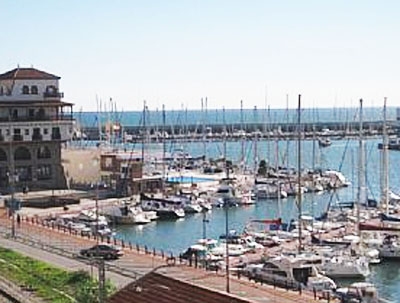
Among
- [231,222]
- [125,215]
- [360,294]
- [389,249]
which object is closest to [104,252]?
[360,294]

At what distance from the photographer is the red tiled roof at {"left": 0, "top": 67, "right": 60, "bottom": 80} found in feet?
214

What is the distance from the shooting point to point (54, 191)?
63031mm

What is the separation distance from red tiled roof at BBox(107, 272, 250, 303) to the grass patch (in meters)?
0.68

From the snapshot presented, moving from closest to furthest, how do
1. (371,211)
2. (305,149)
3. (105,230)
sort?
(105,230) → (371,211) → (305,149)

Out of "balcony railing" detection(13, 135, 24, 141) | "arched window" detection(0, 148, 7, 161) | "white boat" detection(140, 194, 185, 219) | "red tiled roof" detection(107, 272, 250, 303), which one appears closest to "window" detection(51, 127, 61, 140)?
"balcony railing" detection(13, 135, 24, 141)

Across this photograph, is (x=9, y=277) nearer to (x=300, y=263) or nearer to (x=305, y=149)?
(x=300, y=263)

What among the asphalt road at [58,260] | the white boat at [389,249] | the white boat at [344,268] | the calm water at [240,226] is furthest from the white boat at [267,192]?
the asphalt road at [58,260]

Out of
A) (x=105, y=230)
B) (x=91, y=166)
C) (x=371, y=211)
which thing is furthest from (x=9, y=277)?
(x=91, y=166)

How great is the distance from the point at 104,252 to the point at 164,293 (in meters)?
9.09

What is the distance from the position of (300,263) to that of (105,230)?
56.1 feet

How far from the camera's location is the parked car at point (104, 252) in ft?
119

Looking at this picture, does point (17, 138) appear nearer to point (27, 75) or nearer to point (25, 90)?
point (25, 90)

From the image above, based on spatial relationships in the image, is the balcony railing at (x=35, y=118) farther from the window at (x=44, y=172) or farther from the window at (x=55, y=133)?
the window at (x=44, y=172)

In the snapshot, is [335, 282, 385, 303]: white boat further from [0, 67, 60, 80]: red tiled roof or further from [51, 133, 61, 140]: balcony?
[0, 67, 60, 80]: red tiled roof
